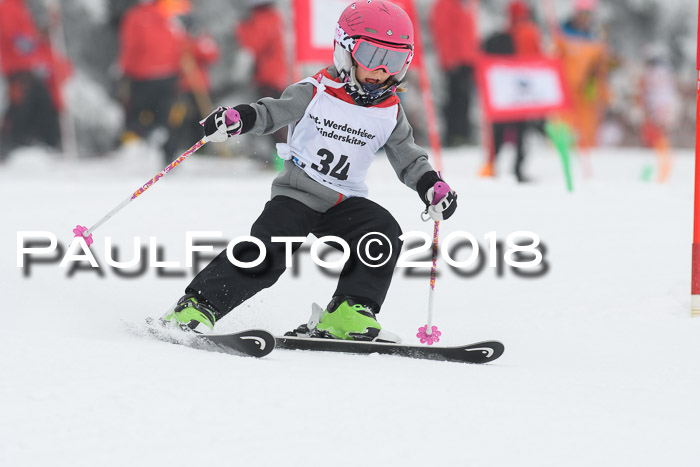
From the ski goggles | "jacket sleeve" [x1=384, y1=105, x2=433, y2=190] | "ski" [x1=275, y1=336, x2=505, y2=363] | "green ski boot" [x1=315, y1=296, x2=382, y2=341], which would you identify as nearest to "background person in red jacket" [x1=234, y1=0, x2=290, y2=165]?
"jacket sleeve" [x1=384, y1=105, x2=433, y2=190]

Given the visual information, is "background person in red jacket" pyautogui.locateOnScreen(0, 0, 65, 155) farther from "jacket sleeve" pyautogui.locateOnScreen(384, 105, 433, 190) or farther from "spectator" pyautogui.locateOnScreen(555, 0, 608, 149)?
"jacket sleeve" pyautogui.locateOnScreen(384, 105, 433, 190)

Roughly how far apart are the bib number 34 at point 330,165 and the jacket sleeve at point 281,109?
18 centimetres

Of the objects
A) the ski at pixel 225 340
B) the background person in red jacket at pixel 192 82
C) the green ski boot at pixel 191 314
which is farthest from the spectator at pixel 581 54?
the ski at pixel 225 340

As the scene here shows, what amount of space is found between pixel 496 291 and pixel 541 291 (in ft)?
0.84

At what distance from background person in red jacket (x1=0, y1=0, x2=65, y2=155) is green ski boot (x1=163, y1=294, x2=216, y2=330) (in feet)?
27.6

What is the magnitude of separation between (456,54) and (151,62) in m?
4.52

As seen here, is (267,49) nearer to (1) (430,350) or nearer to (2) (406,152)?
(2) (406,152)

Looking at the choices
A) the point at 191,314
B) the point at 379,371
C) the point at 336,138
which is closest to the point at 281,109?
the point at 336,138

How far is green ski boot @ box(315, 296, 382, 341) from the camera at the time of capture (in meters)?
3.83

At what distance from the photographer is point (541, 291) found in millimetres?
5367

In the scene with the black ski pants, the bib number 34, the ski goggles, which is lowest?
the black ski pants

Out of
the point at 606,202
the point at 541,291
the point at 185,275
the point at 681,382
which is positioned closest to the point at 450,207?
the point at 681,382

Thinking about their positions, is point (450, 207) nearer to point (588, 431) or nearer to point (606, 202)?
point (588, 431)

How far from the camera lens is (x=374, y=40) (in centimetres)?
374
